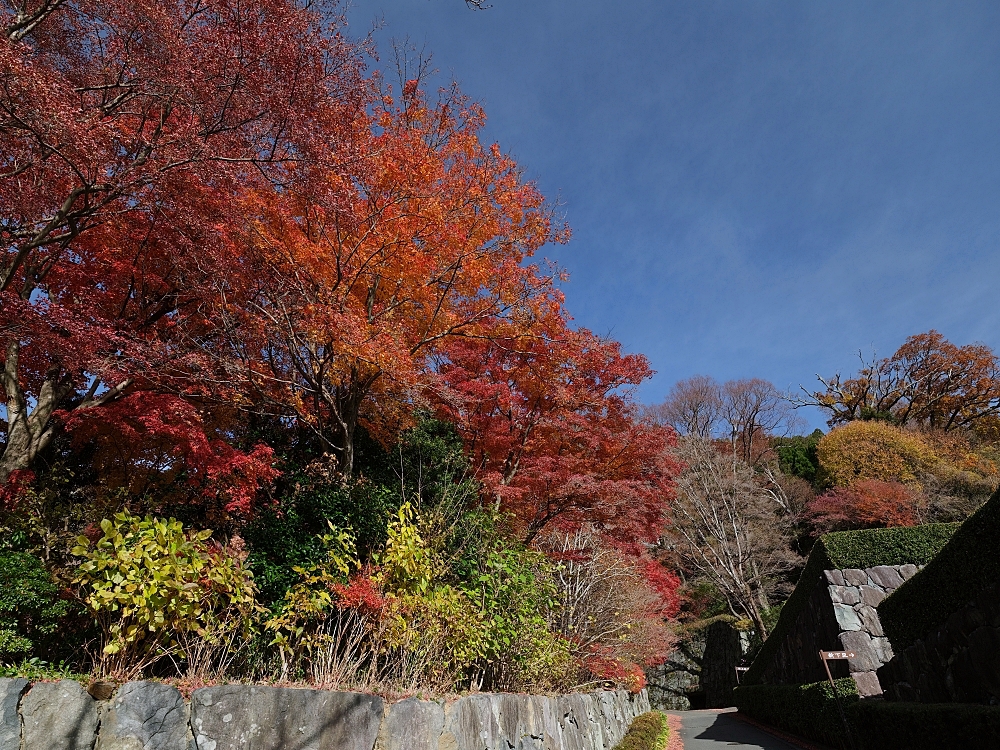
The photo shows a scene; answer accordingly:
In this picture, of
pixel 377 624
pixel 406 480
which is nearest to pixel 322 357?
pixel 406 480

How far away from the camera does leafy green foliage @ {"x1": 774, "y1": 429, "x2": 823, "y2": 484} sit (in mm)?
29156

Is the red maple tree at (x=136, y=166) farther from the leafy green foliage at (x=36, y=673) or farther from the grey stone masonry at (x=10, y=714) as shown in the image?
the grey stone masonry at (x=10, y=714)

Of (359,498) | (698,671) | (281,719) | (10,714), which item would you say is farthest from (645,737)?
(698,671)

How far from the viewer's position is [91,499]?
263 inches

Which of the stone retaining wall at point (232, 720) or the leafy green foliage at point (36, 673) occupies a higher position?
the leafy green foliage at point (36, 673)

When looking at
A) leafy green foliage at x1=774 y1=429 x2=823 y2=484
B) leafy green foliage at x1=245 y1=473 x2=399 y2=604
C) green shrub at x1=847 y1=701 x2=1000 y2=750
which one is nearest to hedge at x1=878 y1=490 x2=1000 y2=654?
green shrub at x1=847 y1=701 x2=1000 y2=750

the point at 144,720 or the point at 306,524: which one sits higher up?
the point at 306,524

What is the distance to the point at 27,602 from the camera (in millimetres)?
4152

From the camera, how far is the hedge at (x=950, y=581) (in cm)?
618

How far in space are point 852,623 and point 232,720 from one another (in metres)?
13.1

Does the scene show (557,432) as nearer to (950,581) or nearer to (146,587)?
(950,581)

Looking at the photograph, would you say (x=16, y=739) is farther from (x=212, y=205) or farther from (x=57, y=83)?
(x=212, y=205)

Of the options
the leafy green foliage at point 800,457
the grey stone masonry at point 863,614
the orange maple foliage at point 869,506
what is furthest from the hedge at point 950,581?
the leafy green foliage at point 800,457

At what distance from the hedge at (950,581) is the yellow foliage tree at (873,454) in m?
18.1
